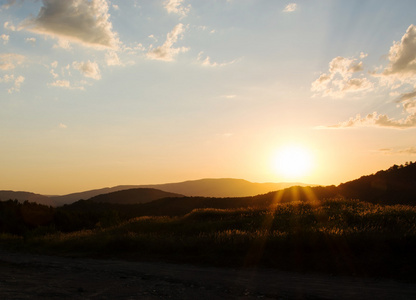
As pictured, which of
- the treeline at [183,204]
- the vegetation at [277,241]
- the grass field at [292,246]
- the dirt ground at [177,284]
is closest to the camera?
the dirt ground at [177,284]

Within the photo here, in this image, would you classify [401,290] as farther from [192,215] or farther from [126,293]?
[192,215]

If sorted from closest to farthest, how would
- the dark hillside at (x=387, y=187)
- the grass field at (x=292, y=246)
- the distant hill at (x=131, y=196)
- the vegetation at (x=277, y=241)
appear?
the grass field at (x=292, y=246) → the vegetation at (x=277, y=241) → the dark hillside at (x=387, y=187) → the distant hill at (x=131, y=196)

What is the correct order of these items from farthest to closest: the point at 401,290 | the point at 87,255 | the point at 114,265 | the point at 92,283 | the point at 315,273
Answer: the point at 87,255, the point at 114,265, the point at 315,273, the point at 92,283, the point at 401,290

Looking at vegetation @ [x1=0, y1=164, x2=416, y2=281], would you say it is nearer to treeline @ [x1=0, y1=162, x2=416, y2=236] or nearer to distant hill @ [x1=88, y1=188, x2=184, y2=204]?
treeline @ [x1=0, y1=162, x2=416, y2=236]

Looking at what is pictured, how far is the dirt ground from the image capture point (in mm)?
7609

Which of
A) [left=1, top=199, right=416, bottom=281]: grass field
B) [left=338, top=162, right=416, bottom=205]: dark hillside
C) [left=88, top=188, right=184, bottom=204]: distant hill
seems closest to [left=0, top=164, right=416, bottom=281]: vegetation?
[left=1, top=199, right=416, bottom=281]: grass field

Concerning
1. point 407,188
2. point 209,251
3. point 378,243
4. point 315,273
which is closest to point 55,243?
point 209,251

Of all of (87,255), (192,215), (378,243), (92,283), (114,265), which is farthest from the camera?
(192,215)

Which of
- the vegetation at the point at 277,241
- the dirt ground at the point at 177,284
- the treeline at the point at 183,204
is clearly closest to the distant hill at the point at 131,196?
the treeline at the point at 183,204

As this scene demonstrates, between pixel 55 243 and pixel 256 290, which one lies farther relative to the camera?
pixel 55 243

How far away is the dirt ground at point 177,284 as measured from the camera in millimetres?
7609

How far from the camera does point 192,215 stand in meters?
26.1

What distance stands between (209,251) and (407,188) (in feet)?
91.9

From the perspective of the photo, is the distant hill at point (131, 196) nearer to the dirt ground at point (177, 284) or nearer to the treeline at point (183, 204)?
the treeline at point (183, 204)
